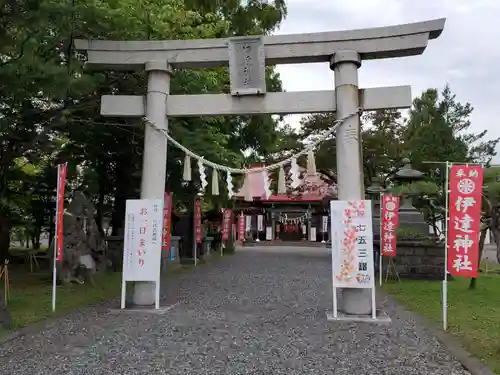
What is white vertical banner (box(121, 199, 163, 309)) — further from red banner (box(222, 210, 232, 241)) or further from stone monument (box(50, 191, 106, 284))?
red banner (box(222, 210, 232, 241))

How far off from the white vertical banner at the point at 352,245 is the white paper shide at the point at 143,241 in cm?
299

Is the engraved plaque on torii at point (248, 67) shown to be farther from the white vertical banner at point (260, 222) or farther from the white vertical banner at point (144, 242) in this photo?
the white vertical banner at point (260, 222)

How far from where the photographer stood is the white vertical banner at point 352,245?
7828mm

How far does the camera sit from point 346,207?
796 centimetres

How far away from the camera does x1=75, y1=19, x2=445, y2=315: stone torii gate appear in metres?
8.13

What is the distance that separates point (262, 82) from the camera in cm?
854

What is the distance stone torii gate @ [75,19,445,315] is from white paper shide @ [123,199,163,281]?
0.91 feet

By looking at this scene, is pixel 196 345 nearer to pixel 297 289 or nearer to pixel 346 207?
pixel 346 207

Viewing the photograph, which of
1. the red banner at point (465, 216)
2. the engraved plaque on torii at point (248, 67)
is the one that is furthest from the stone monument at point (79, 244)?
the red banner at point (465, 216)

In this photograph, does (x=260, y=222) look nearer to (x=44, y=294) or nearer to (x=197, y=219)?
(x=197, y=219)

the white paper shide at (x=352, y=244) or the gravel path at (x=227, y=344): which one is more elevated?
the white paper shide at (x=352, y=244)

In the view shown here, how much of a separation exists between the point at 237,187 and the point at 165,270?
15.4 ft

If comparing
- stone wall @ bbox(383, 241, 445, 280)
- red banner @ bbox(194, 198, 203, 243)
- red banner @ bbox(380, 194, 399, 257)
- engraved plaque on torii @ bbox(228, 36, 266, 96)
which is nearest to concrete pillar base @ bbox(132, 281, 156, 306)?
engraved plaque on torii @ bbox(228, 36, 266, 96)

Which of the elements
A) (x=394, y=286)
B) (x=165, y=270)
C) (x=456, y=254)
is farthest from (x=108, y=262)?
(x=456, y=254)
